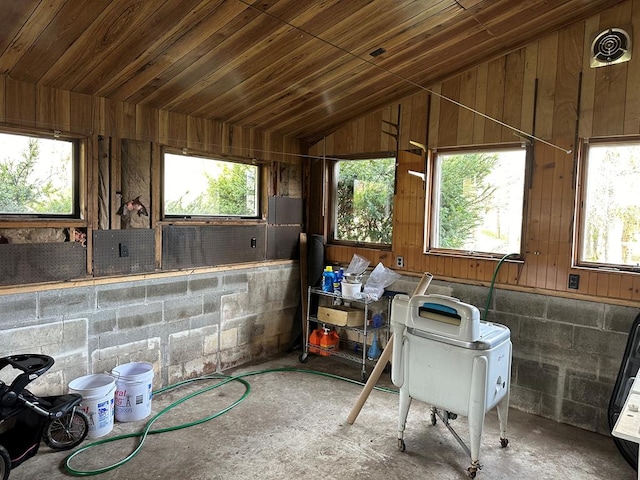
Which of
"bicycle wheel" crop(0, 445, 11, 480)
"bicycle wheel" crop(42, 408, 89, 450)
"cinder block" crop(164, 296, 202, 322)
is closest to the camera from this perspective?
"bicycle wheel" crop(0, 445, 11, 480)

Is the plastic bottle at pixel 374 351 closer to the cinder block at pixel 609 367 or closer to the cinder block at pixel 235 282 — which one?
the cinder block at pixel 235 282

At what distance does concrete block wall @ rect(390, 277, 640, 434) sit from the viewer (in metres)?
3.02

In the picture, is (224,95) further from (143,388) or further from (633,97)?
(633,97)

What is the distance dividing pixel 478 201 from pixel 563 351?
4.24 ft

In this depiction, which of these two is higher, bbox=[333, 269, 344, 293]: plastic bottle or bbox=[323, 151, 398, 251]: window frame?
bbox=[323, 151, 398, 251]: window frame

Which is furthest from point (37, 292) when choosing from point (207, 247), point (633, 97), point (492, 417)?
point (633, 97)

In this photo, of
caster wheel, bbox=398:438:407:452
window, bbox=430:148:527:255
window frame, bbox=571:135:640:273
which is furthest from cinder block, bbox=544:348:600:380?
caster wheel, bbox=398:438:407:452

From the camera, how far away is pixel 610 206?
3076 millimetres

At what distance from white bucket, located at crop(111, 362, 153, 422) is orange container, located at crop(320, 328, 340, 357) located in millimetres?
1678

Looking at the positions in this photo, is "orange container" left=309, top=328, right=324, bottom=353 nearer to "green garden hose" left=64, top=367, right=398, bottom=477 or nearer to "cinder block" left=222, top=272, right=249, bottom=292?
"green garden hose" left=64, top=367, right=398, bottom=477

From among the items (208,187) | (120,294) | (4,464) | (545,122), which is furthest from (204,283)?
(545,122)

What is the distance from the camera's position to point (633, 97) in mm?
2898

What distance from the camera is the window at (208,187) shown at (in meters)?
3.59

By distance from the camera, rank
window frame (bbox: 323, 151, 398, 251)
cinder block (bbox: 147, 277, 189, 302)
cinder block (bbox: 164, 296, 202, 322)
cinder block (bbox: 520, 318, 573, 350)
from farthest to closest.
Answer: window frame (bbox: 323, 151, 398, 251) → cinder block (bbox: 164, 296, 202, 322) → cinder block (bbox: 147, 277, 189, 302) → cinder block (bbox: 520, 318, 573, 350)
